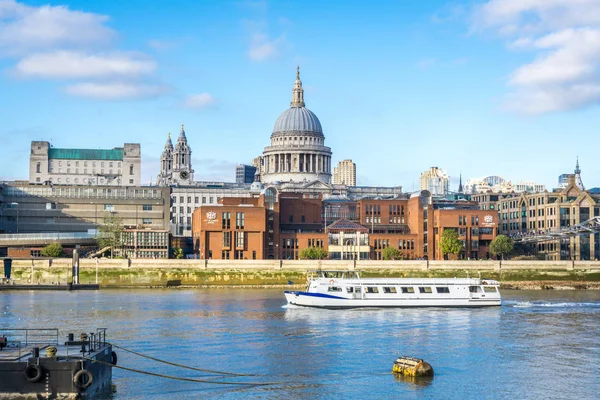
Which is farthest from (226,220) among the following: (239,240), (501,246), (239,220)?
(501,246)

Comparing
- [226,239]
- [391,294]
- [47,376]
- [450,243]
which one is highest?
[226,239]

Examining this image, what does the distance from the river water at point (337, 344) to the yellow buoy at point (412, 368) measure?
796mm

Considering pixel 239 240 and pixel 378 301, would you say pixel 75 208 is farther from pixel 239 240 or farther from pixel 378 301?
pixel 378 301

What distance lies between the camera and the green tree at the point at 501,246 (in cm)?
14375

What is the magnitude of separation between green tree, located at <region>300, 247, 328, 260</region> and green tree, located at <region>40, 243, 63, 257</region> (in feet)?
119

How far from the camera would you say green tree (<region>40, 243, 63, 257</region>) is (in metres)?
142

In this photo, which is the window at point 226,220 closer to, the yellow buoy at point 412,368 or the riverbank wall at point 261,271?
the riverbank wall at point 261,271

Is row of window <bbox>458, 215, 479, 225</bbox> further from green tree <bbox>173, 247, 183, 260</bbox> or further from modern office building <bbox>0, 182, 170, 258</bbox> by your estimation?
modern office building <bbox>0, 182, 170, 258</bbox>

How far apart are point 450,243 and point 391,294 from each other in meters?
56.0

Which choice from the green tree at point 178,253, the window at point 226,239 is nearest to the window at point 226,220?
the window at point 226,239

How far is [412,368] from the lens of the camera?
47.8 metres

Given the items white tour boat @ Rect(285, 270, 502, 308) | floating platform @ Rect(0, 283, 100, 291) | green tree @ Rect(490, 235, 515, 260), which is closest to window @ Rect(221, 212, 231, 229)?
floating platform @ Rect(0, 283, 100, 291)

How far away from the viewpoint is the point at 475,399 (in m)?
43.0

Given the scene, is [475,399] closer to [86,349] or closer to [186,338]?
[86,349]
